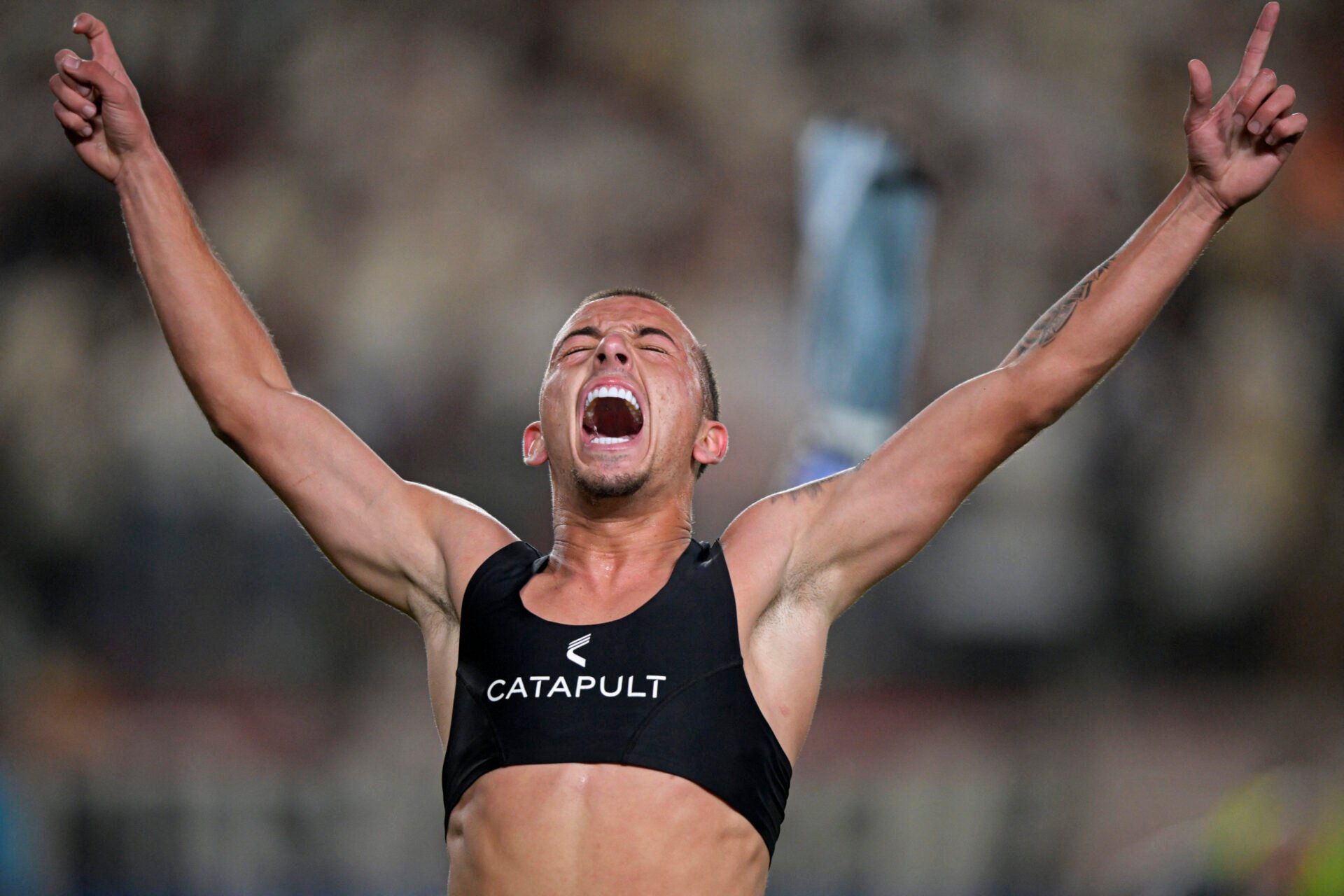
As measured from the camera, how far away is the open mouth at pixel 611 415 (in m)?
2.47

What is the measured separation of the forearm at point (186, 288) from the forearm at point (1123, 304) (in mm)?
1499

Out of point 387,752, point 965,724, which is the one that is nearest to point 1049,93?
point 965,724

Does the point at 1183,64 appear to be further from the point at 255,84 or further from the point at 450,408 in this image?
the point at 255,84

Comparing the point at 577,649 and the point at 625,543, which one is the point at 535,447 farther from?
the point at 577,649

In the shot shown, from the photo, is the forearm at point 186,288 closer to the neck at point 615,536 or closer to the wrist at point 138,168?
the wrist at point 138,168

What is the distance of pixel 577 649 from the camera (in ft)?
7.20

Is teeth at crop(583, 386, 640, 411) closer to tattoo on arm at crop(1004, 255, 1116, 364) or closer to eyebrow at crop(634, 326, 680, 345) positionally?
eyebrow at crop(634, 326, 680, 345)

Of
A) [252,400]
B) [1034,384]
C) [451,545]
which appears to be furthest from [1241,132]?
[252,400]

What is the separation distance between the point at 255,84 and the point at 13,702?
3.32 meters

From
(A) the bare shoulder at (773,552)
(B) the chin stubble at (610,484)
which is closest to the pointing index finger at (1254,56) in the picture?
(A) the bare shoulder at (773,552)

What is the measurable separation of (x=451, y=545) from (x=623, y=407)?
49 cm

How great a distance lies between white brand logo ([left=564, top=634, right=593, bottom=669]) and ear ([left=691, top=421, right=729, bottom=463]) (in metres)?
0.57

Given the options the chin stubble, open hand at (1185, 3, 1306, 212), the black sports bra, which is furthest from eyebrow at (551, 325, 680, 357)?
open hand at (1185, 3, 1306, 212)

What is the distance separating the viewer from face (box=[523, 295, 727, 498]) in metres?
2.46
